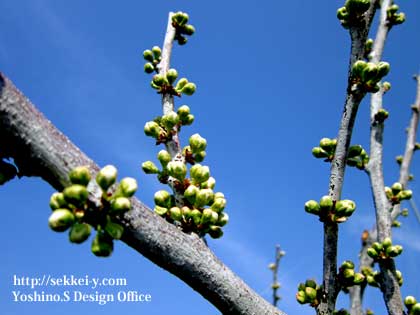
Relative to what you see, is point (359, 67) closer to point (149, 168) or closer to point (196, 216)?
point (196, 216)

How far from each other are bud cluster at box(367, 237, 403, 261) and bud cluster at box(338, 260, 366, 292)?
45.6 inches

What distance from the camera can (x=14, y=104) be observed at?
1.57m

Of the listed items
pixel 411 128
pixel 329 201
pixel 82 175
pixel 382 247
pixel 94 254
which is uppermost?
pixel 411 128

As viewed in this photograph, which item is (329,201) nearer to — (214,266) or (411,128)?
(214,266)

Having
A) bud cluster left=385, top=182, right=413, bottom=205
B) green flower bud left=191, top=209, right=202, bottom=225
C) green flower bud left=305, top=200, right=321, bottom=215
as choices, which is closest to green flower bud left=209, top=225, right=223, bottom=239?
green flower bud left=191, top=209, right=202, bottom=225

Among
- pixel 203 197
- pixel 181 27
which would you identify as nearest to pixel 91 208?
pixel 203 197

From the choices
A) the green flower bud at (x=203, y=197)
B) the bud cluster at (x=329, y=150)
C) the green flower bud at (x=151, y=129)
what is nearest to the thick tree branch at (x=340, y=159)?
the bud cluster at (x=329, y=150)

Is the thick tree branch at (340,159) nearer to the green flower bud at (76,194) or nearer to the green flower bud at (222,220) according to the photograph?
the green flower bud at (222,220)

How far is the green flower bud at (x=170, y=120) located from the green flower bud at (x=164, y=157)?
217mm

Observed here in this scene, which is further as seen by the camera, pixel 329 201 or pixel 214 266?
pixel 329 201

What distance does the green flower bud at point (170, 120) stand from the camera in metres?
3.01

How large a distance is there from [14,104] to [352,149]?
7.46 ft

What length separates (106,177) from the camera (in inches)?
66.2

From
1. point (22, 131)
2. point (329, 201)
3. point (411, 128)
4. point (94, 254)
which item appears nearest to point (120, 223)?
point (94, 254)
